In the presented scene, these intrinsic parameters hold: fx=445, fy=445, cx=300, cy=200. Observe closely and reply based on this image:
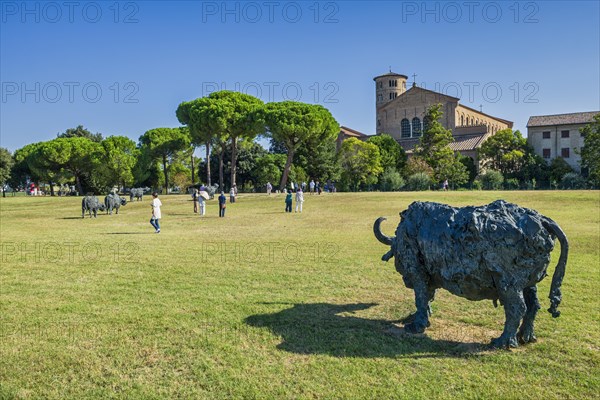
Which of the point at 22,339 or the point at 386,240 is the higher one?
the point at 386,240

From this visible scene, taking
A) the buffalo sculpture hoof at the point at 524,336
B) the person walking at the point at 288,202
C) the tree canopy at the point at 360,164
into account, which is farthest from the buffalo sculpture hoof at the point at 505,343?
the tree canopy at the point at 360,164

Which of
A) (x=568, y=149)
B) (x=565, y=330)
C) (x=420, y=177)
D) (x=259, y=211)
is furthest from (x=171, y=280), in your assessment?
(x=568, y=149)

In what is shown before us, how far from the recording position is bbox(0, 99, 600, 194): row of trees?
48.2 meters

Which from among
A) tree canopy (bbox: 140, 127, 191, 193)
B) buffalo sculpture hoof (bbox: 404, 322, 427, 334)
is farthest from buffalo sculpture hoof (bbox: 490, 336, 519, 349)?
tree canopy (bbox: 140, 127, 191, 193)

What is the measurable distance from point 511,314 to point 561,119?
71743mm

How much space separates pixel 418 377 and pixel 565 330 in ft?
9.85

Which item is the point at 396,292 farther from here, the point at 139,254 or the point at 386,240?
the point at 139,254

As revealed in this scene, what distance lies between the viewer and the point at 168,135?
210 feet

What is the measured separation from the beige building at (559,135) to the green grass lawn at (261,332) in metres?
59.9

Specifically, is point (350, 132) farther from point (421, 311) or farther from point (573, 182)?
point (421, 311)

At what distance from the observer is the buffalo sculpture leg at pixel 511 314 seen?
5.80m

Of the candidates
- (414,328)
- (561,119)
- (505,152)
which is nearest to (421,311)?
(414,328)

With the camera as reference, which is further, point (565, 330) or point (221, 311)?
point (221, 311)

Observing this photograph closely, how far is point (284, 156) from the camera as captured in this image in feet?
226
